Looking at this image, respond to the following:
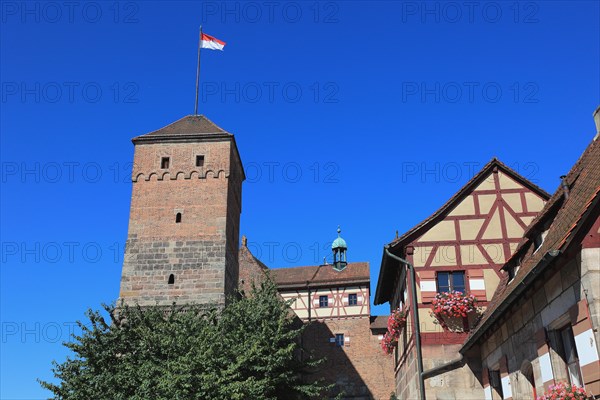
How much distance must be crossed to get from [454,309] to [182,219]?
1342 centimetres

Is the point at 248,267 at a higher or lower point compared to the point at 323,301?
higher

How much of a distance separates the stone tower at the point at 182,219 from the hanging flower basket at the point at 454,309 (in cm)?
1007

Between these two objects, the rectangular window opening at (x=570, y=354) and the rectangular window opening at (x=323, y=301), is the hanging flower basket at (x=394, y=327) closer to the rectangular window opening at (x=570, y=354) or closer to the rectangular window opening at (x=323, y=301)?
the rectangular window opening at (x=570, y=354)

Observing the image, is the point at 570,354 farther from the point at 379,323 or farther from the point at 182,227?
the point at 379,323

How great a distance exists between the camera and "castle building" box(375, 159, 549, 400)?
15711mm

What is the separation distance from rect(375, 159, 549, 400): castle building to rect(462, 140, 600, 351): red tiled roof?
3340 millimetres

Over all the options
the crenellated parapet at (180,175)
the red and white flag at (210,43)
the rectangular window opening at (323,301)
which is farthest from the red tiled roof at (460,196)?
the rectangular window opening at (323,301)

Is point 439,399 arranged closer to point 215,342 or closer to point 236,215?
point 215,342

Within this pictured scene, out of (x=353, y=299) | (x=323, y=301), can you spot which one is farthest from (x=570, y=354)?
(x=323, y=301)

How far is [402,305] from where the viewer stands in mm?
18188

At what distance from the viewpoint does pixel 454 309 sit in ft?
50.2

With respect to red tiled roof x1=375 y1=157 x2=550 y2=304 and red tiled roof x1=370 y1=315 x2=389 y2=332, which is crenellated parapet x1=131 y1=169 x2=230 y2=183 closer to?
red tiled roof x1=375 y1=157 x2=550 y2=304

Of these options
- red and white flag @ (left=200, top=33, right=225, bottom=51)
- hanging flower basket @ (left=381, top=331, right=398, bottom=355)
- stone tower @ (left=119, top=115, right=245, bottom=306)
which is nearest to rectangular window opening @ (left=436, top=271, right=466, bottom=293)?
hanging flower basket @ (left=381, top=331, right=398, bottom=355)

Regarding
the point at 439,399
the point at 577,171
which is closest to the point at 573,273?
the point at 577,171
